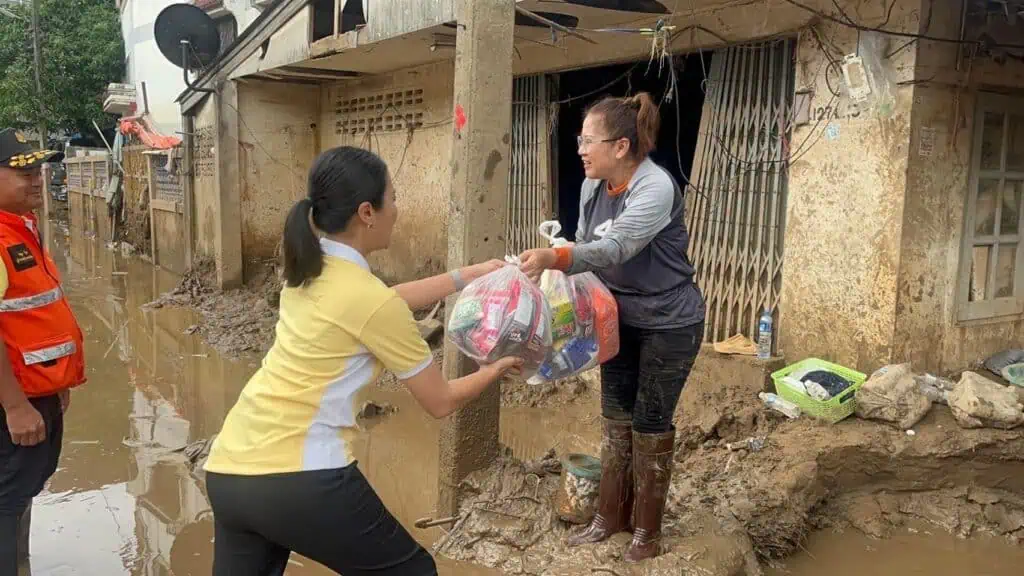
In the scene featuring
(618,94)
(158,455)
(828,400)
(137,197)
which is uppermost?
(618,94)

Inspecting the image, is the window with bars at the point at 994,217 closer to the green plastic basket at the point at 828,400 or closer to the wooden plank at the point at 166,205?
the green plastic basket at the point at 828,400

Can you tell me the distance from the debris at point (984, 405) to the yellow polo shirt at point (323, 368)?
349cm

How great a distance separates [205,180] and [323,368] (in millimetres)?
9935

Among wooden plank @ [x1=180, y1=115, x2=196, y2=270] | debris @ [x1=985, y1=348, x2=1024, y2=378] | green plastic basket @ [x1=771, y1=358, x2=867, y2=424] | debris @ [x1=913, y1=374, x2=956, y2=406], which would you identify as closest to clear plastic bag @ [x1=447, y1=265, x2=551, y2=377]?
green plastic basket @ [x1=771, y1=358, x2=867, y2=424]

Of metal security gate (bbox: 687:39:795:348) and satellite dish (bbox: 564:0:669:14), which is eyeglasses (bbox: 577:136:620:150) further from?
satellite dish (bbox: 564:0:669:14)

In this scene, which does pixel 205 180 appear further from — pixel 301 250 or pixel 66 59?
pixel 66 59

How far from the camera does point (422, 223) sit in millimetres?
8508

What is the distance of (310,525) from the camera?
1.78 m

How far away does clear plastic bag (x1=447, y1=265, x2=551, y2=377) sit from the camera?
2.43 metres

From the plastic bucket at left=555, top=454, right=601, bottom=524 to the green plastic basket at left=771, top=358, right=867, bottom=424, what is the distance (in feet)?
5.71

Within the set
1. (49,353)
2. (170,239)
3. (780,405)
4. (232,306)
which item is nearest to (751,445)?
(780,405)

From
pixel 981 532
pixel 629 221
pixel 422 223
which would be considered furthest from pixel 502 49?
pixel 422 223

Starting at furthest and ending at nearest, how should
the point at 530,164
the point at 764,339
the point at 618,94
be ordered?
1. the point at 618,94
2. the point at 530,164
3. the point at 764,339

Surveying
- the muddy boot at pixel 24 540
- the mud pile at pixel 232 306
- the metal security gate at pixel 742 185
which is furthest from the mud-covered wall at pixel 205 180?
the muddy boot at pixel 24 540
